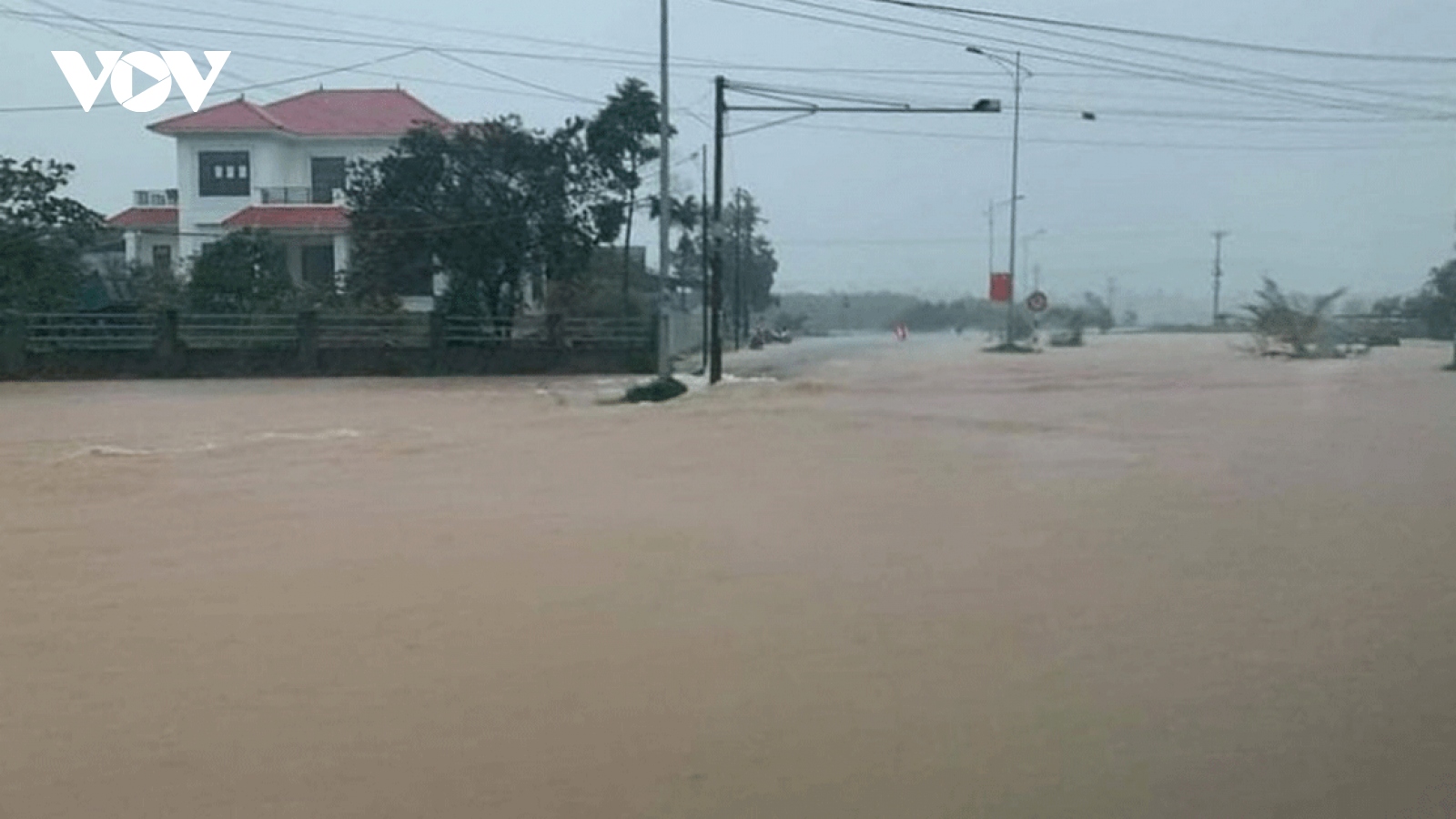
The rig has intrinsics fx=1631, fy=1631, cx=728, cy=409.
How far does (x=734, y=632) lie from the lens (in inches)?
330

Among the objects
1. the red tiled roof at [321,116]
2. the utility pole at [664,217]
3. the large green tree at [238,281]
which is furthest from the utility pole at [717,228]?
the red tiled roof at [321,116]

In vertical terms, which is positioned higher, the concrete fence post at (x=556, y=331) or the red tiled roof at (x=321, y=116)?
the red tiled roof at (x=321, y=116)

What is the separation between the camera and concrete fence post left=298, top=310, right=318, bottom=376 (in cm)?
3809

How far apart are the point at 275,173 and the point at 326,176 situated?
5.24 ft

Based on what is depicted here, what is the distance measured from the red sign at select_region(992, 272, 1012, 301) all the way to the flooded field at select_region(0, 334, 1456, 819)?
38.4 m

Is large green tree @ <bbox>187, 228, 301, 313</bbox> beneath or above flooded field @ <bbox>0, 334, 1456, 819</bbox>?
above

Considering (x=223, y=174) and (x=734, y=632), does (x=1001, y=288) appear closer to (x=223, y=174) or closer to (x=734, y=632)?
(x=223, y=174)

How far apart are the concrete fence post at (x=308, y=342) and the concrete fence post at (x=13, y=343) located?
19.4 feet

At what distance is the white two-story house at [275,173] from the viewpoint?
4691 centimetres

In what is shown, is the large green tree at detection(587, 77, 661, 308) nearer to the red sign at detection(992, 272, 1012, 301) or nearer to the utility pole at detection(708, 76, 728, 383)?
the utility pole at detection(708, 76, 728, 383)

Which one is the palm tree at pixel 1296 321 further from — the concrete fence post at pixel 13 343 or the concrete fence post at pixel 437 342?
the concrete fence post at pixel 13 343

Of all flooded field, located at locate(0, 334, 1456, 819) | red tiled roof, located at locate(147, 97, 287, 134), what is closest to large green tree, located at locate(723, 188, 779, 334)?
red tiled roof, located at locate(147, 97, 287, 134)

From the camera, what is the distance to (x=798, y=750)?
249 inches

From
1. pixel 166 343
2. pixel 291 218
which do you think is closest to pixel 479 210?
pixel 166 343
